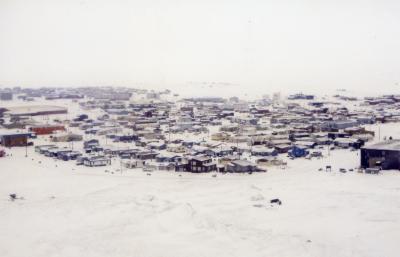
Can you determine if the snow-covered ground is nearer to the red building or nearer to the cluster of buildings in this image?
the cluster of buildings

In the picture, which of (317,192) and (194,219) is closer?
(194,219)

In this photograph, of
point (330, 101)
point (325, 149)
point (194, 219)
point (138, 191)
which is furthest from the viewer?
point (330, 101)

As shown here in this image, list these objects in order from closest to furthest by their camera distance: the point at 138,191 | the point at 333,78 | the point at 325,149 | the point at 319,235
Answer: the point at 319,235 → the point at 138,191 → the point at 325,149 → the point at 333,78

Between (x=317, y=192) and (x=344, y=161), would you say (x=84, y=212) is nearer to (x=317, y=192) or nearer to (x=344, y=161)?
(x=317, y=192)

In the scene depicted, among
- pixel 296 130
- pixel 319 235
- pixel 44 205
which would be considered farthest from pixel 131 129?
pixel 319 235

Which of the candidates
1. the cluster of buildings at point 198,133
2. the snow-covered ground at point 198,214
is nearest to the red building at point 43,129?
the cluster of buildings at point 198,133

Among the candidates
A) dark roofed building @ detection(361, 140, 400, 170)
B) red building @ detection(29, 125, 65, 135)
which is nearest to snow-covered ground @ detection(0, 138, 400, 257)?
dark roofed building @ detection(361, 140, 400, 170)

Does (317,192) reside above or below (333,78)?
below

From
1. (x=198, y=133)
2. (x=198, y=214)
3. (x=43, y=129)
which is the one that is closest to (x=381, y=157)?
(x=198, y=214)
